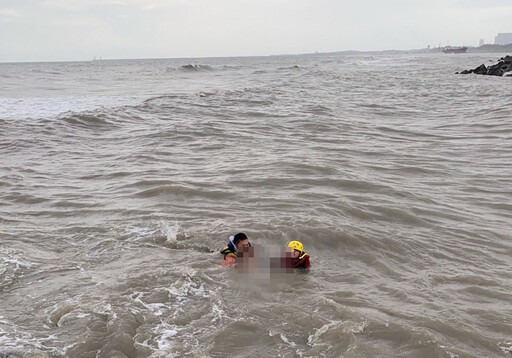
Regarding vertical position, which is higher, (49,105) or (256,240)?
(49,105)

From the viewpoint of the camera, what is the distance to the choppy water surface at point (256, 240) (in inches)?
172

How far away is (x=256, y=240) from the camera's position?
6844 mm

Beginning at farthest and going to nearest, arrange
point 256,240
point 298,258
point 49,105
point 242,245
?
point 49,105 < point 256,240 < point 242,245 < point 298,258

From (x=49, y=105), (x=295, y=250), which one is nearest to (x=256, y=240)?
(x=295, y=250)

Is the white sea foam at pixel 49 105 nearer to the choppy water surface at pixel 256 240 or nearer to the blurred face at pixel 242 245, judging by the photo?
the choppy water surface at pixel 256 240

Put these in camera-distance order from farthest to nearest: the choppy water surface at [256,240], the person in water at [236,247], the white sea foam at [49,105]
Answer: the white sea foam at [49,105] < the person in water at [236,247] < the choppy water surface at [256,240]

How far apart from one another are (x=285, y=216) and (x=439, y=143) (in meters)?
7.63

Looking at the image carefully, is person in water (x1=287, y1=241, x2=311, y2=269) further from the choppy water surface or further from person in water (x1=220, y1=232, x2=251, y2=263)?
person in water (x1=220, y1=232, x2=251, y2=263)

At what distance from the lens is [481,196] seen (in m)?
8.66

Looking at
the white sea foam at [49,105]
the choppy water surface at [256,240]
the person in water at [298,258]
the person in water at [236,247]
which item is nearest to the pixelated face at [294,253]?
the person in water at [298,258]

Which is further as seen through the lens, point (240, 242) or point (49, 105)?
point (49, 105)

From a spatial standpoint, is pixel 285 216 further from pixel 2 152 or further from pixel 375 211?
pixel 2 152

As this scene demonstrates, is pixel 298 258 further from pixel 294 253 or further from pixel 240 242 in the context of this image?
pixel 240 242

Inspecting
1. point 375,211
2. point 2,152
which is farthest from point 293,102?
point 375,211
